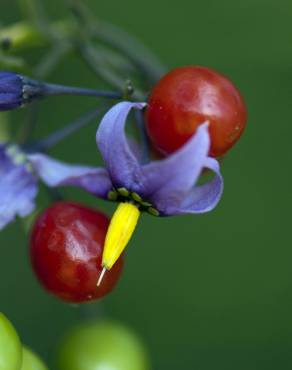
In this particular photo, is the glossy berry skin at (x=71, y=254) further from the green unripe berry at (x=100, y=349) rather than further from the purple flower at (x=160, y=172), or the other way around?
the green unripe berry at (x=100, y=349)

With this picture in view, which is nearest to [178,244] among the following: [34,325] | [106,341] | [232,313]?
[232,313]

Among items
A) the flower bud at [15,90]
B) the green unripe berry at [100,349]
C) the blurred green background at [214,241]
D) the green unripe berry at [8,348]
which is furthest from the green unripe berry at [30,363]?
the blurred green background at [214,241]

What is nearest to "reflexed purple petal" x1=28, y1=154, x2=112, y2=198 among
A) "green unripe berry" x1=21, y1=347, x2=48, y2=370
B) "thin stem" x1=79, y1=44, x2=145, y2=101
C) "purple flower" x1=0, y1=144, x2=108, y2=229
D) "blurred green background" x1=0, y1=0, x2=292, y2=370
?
"purple flower" x1=0, y1=144, x2=108, y2=229

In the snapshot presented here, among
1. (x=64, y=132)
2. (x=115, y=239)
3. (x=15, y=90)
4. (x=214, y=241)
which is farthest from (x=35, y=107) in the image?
(x=214, y=241)

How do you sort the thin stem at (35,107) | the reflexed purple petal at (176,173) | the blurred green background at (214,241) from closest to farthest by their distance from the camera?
the reflexed purple petal at (176,173) → the thin stem at (35,107) → the blurred green background at (214,241)

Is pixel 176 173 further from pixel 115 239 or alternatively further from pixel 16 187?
pixel 16 187

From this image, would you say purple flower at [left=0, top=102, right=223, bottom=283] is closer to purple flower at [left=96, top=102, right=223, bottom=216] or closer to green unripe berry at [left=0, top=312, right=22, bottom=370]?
purple flower at [left=96, top=102, right=223, bottom=216]

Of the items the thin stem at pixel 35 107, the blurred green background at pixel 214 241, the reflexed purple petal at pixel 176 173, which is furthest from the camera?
the blurred green background at pixel 214 241
